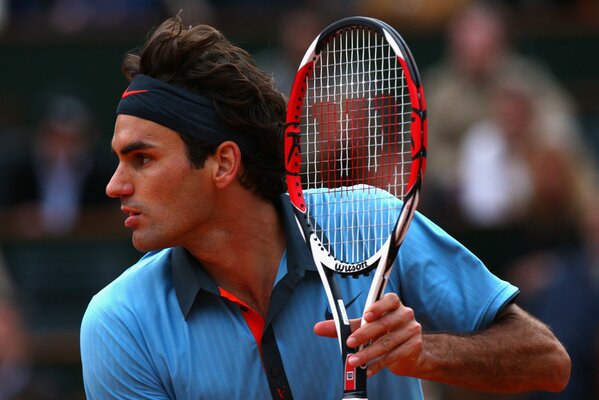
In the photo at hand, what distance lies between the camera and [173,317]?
4.57 meters

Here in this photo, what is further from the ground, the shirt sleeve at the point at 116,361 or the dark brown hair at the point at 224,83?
the dark brown hair at the point at 224,83

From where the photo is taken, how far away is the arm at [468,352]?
396 centimetres

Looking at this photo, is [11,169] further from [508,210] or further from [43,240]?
[508,210]

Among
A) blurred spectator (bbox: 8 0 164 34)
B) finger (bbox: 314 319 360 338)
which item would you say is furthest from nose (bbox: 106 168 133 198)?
blurred spectator (bbox: 8 0 164 34)

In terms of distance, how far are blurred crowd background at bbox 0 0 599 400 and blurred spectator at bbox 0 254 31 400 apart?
0.04ft

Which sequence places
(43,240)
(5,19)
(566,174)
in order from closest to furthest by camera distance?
(566,174)
(43,240)
(5,19)

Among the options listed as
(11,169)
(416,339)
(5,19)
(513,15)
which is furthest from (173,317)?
(5,19)

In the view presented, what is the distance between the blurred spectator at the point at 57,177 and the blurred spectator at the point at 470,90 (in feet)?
8.63

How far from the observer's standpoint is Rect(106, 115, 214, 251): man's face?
14.7 ft

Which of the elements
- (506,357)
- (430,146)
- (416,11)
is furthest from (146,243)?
(416,11)

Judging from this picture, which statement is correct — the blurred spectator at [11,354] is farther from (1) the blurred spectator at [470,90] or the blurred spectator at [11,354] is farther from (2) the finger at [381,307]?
(2) the finger at [381,307]

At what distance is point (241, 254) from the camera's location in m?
4.67

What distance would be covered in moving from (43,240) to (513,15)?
14.2 ft

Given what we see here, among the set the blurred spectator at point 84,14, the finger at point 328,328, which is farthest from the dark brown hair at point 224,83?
the blurred spectator at point 84,14
